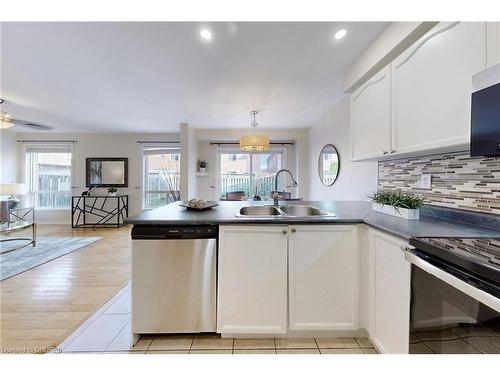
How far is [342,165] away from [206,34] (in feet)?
8.47

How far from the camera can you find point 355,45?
2098 millimetres

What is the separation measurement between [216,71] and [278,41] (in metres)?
0.87

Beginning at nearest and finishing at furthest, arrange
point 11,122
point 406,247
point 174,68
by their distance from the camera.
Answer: point 406,247
point 174,68
point 11,122

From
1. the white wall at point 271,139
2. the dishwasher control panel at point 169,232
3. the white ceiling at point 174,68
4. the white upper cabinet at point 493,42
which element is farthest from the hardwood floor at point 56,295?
the white upper cabinet at point 493,42

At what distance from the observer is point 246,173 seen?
6.19m

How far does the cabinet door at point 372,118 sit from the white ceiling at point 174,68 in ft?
1.45

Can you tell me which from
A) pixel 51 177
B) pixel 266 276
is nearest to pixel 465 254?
pixel 266 276

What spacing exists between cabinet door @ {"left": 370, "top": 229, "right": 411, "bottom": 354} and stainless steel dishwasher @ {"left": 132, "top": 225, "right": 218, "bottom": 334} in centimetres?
102

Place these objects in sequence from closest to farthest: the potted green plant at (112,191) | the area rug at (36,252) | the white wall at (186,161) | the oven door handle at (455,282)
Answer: the oven door handle at (455,282)
the area rug at (36,252)
the white wall at (186,161)
the potted green plant at (112,191)

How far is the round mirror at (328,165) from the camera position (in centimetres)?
382

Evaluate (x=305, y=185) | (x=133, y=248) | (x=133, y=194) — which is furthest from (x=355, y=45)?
(x=133, y=194)

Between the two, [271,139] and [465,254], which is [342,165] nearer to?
[271,139]

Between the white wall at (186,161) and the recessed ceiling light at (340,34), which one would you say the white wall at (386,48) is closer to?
the recessed ceiling light at (340,34)
